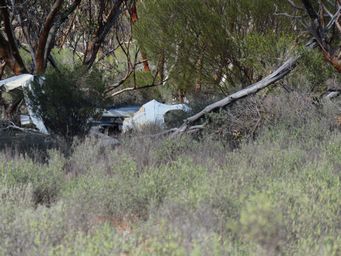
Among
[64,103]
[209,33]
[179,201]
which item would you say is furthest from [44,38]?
[179,201]

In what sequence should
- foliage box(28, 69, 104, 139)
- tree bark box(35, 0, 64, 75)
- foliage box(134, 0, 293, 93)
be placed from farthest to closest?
1. foliage box(134, 0, 293, 93)
2. tree bark box(35, 0, 64, 75)
3. foliage box(28, 69, 104, 139)

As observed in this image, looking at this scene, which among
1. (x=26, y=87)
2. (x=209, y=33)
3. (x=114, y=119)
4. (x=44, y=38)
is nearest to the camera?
(x=26, y=87)

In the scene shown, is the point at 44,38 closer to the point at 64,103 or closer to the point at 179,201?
the point at 64,103

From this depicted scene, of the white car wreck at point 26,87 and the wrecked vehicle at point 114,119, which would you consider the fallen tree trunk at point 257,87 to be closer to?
the white car wreck at point 26,87

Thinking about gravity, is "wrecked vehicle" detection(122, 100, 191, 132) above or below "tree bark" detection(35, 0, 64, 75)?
below

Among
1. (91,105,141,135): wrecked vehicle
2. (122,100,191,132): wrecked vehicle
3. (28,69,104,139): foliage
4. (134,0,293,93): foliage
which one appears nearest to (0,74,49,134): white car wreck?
(28,69,104,139): foliage

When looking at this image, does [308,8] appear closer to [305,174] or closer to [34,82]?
[305,174]

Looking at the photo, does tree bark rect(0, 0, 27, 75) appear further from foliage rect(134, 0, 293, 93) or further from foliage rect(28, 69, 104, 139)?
foliage rect(134, 0, 293, 93)

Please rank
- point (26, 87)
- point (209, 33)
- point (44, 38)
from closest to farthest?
point (26, 87)
point (44, 38)
point (209, 33)

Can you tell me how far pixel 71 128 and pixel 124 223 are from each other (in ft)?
15.8

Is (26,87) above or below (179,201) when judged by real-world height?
above

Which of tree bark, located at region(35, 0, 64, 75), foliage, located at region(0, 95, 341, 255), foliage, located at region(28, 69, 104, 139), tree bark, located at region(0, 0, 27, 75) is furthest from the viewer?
tree bark, located at region(0, 0, 27, 75)

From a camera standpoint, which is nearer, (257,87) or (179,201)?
(179,201)

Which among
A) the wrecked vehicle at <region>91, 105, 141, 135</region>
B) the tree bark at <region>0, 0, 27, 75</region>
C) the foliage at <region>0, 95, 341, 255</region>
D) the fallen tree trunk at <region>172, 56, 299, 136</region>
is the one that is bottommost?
the foliage at <region>0, 95, 341, 255</region>
